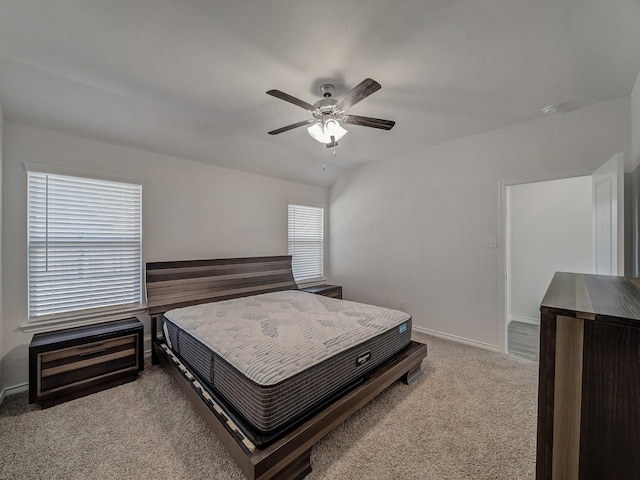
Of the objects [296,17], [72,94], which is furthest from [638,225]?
[72,94]

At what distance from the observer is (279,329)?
89.3 inches

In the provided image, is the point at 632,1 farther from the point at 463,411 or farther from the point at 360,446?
the point at 360,446

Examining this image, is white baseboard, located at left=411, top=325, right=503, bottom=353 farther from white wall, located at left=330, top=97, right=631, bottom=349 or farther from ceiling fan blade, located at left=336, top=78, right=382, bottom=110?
ceiling fan blade, located at left=336, top=78, right=382, bottom=110

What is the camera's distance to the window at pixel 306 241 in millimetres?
4848

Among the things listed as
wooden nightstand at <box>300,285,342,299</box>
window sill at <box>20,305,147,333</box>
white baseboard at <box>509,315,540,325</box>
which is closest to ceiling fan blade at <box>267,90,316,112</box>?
window sill at <box>20,305,147,333</box>

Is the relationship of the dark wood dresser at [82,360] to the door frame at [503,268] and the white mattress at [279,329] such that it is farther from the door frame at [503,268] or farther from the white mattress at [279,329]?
the door frame at [503,268]

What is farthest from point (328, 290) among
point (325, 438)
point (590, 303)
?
point (590, 303)

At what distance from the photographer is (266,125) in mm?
3139

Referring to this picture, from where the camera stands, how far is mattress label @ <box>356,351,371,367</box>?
2.05 m

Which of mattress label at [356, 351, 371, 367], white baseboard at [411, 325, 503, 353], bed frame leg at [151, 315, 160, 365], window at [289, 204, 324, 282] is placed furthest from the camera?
window at [289, 204, 324, 282]

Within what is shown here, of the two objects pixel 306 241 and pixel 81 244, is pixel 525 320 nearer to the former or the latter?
pixel 306 241

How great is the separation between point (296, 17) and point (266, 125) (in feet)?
5.34

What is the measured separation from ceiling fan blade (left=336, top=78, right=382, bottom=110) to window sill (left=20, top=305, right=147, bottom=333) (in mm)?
3133

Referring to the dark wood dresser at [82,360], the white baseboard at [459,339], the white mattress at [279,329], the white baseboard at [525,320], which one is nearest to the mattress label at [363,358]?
the white mattress at [279,329]
